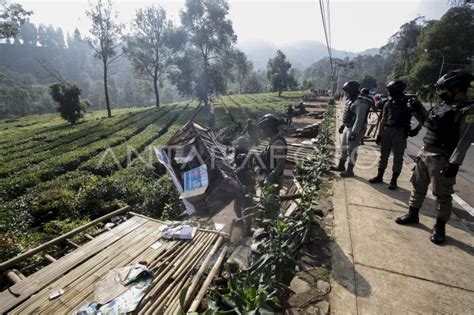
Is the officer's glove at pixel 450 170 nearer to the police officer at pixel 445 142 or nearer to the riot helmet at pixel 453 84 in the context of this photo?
the police officer at pixel 445 142

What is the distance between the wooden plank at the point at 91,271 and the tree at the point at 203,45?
31.3 m

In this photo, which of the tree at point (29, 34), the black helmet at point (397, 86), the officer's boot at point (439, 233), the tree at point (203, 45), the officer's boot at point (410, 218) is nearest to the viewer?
the officer's boot at point (439, 233)

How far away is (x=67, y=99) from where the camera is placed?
24.3 meters

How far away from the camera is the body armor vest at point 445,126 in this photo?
3061 millimetres

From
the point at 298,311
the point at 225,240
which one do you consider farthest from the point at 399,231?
the point at 225,240

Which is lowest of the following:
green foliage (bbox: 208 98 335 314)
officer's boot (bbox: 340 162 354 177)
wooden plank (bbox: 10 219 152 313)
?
wooden plank (bbox: 10 219 152 313)

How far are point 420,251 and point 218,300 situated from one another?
281 centimetres

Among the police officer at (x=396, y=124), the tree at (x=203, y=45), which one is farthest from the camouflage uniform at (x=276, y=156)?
the tree at (x=203, y=45)

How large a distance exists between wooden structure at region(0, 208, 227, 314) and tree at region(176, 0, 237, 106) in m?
31.4

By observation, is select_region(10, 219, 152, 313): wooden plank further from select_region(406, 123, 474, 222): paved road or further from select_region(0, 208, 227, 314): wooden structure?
select_region(406, 123, 474, 222): paved road

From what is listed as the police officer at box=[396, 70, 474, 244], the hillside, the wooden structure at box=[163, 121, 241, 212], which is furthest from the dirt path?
the hillside

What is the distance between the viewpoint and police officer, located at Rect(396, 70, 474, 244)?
289 cm

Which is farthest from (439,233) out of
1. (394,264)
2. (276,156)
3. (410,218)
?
(276,156)

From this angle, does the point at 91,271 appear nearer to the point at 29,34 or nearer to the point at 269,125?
the point at 269,125
